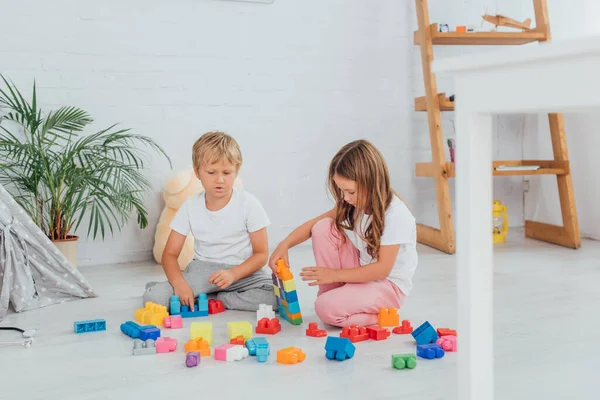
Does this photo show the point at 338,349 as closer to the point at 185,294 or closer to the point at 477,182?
the point at 185,294

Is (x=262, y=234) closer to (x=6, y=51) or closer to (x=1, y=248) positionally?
(x=1, y=248)

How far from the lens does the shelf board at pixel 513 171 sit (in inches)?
124

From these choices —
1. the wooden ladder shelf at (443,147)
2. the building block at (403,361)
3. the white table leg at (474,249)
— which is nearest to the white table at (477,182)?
the white table leg at (474,249)

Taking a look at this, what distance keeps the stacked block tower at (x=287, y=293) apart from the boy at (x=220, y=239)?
0.49 feet

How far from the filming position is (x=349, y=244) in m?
2.03

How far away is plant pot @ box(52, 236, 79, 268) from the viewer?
8.88 feet

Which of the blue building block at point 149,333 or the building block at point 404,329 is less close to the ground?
the blue building block at point 149,333

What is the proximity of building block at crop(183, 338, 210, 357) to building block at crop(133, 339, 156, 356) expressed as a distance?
9 cm

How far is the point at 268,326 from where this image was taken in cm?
190

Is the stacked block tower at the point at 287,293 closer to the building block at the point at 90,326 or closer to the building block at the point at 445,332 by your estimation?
the building block at the point at 445,332

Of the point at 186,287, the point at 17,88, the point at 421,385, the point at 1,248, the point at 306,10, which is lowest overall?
the point at 421,385

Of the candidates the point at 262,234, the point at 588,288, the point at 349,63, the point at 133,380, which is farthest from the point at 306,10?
the point at 133,380

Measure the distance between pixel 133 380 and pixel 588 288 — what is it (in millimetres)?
1579

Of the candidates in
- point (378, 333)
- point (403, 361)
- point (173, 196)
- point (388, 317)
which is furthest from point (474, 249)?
point (173, 196)
